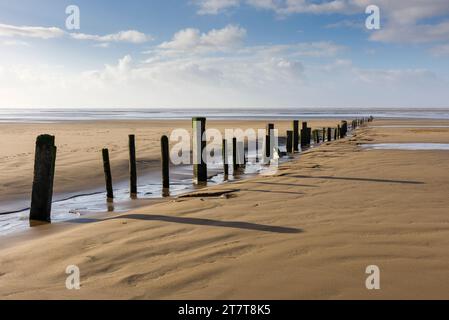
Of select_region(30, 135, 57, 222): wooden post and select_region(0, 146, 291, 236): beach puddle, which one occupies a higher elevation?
select_region(30, 135, 57, 222): wooden post

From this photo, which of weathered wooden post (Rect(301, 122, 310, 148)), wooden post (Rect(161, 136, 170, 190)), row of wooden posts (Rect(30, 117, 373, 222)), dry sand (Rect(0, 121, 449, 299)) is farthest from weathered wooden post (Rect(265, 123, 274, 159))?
dry sand (Rect(0, 121, 449, 299))

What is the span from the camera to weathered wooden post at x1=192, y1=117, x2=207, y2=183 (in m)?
11.7

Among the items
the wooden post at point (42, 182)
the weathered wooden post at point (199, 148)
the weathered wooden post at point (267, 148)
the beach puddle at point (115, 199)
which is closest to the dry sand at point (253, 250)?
the wooden post at point (42, 182)

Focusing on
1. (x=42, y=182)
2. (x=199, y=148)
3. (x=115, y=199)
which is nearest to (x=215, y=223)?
(x=42, y=182)

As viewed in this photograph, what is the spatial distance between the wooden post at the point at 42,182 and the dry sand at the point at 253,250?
0.87 meters

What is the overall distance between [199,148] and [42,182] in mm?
4702

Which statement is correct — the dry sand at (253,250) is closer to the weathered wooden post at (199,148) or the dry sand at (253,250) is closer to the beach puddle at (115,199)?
the beach puddle at (115,199)

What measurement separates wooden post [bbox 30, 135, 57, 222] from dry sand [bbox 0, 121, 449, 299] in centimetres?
87

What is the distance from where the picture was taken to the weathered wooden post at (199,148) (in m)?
11.7

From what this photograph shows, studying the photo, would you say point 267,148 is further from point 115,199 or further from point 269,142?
point 115,199

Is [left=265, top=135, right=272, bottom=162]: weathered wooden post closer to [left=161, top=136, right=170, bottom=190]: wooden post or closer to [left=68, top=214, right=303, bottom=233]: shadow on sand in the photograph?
[left=161, top=136, right=170, bottom=190]: wooden post
